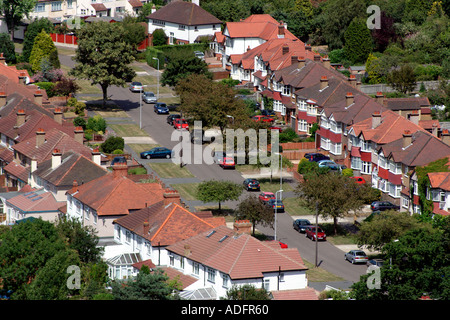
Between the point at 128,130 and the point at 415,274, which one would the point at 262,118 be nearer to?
the point at 128,130

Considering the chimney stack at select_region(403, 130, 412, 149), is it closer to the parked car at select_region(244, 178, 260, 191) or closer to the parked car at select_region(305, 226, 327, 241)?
the parked car at select_region(305, 226, 327, 241)

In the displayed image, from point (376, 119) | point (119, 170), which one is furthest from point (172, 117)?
point (119, 170)

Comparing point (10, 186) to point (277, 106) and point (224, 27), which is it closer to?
point (277, 106)

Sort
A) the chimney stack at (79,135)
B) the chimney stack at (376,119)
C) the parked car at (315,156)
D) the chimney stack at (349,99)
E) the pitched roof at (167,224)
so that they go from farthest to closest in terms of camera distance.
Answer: the chimney stack at (349,99) → the parked car at (315,156) → the chimney stack at (376,119) → the chimney stack at (79,135) → the pitched roof at (167,224)

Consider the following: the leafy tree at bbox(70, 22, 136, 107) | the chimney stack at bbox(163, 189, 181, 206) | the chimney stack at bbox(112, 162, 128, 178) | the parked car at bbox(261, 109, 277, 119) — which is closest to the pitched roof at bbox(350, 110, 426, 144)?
the parked car at bbox(261, 109, 277, 119)

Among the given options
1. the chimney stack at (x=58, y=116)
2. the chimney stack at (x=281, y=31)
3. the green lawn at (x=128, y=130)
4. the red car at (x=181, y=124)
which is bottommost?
the green lawn at (x=128, y=130)

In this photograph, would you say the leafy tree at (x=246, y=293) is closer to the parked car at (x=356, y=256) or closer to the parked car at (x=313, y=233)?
the parked car at (x=356, y=256)

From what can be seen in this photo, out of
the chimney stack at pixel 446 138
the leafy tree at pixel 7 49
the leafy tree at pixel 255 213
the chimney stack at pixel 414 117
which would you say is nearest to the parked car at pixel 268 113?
the chimney stack at pixel 414 117
